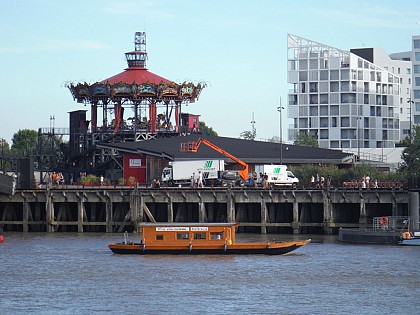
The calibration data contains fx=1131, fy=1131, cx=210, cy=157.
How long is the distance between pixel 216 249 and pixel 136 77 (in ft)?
213

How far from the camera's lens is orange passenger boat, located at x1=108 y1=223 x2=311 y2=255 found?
263 feet

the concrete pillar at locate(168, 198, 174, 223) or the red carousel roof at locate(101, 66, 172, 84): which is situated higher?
the red carousel roof at locate(101, 66, 172, 84)

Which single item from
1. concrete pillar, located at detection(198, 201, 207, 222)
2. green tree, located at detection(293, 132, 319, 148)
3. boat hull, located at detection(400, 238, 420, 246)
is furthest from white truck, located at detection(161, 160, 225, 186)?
green tree, located at detection(293, 132, 319, 148)

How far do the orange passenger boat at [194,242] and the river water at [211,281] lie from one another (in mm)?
783

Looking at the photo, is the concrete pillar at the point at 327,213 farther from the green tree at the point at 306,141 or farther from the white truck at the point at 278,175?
the green tree at the point at 306,141

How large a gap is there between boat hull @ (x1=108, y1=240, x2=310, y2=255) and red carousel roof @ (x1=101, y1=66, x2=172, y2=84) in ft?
198

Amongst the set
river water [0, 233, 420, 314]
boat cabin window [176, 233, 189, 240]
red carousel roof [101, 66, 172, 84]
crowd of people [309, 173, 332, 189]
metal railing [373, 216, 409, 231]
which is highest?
red carousel roof [101, 66, 172, 84]

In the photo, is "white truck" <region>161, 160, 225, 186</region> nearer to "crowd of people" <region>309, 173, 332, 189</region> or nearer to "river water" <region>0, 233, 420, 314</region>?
"crowd of people" <region>309, 173, 332, 189</region>

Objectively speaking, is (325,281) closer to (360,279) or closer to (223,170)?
(360,279)

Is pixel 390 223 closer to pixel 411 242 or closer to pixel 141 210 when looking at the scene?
pixel 411 242

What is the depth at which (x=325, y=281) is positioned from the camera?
224ft

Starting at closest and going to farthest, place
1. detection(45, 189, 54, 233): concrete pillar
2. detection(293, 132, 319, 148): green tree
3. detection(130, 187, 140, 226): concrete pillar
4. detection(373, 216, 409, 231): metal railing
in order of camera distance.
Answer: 1. detection(373, 216, 409, 231): metal railing
2. detection(130, 187, 140, 226): concrete pillar
3. detection(45, 189, 54, 233): concrete pillar
4. detection(293, 132, 319, 148): green tree

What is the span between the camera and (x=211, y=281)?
68.4m

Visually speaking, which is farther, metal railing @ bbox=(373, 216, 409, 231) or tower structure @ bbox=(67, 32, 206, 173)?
tower structure @ bbox=(67, 32, 206, 173)
